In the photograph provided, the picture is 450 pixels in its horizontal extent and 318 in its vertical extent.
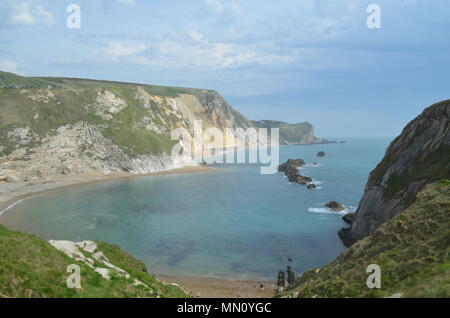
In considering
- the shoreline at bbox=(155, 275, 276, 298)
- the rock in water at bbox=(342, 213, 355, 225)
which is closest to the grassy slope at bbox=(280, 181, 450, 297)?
the shoreline at bbox=(155, 275, 276, 298)

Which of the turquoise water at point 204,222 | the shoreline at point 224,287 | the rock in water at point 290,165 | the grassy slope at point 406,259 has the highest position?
the grassy slope at point 406,259

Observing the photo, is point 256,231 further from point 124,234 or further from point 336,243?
point 124,234

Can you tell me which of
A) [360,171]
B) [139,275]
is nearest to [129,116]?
[360,171]

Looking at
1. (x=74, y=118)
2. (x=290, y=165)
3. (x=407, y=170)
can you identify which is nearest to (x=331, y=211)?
(x=407, y=170)

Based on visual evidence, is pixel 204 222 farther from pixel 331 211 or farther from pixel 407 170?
pixel 407 170

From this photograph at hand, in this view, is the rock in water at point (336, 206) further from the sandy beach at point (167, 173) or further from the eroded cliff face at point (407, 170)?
the sandy beach at point (167, 173)

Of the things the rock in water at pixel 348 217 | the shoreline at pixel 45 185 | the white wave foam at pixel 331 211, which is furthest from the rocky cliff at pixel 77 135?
the rock in water at pixel 348 217
